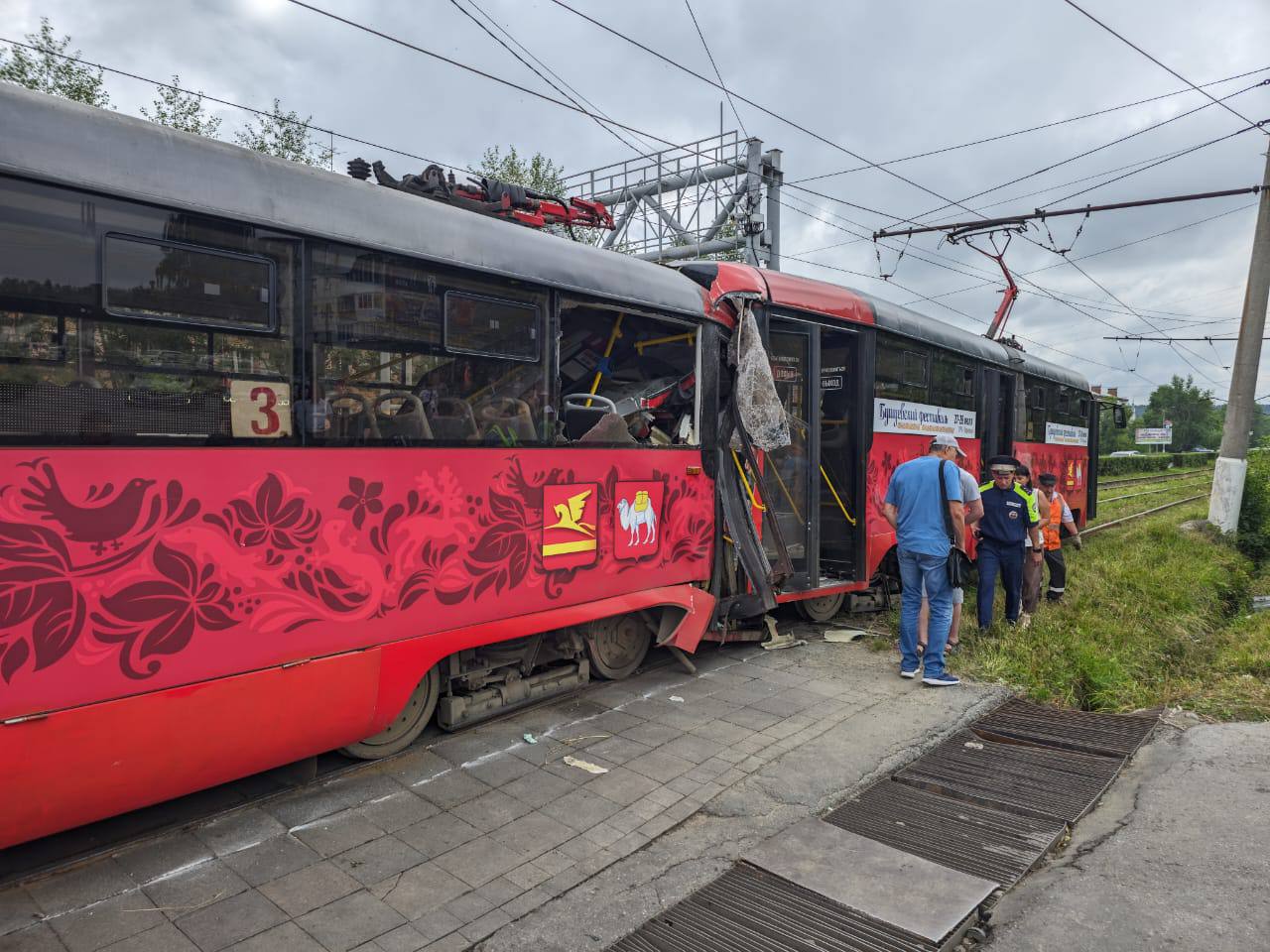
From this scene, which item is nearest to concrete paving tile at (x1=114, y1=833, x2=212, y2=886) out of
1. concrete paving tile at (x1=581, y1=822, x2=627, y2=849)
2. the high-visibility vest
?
concrete paving tile at (x1=581, y1=822, x2=627, y2=849)

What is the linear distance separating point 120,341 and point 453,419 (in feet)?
5.08

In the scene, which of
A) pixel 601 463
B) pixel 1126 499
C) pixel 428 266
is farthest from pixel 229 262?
pixel 1126 499

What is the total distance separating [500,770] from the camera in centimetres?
437

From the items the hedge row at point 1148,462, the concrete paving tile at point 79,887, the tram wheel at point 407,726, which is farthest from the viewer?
the hedge row at point 1148,462

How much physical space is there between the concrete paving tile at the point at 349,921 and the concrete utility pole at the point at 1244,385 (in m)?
15.3

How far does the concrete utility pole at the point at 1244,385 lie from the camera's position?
→ 541 inches

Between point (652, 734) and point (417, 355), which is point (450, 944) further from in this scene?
point (417, 355)

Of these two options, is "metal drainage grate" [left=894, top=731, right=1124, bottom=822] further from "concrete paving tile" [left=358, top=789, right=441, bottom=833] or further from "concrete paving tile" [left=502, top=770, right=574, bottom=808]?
"concrete paving tile" [left=358, top=789, right=441, bottom=833]

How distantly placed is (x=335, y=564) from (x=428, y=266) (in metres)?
1.59

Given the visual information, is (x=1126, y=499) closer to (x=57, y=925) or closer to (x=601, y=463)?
(x=601, y=463)

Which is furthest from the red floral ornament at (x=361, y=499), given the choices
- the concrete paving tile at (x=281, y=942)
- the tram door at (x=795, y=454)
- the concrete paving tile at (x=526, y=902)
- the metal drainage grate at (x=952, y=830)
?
the tram door at (x=795, y=454)

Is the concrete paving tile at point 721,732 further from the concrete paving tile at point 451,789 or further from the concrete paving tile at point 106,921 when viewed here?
the concrete paving tile at point 106,921

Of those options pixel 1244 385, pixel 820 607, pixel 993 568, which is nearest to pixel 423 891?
pixel 820 607

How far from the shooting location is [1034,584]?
26.5 feet
